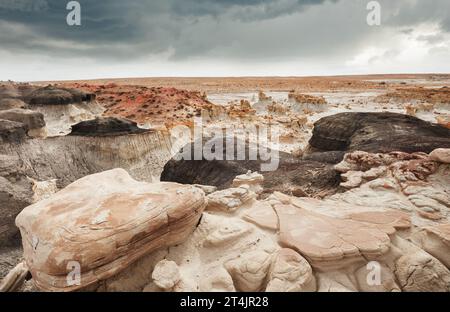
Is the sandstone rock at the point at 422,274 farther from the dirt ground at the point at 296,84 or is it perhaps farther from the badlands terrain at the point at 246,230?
the dirt ground at the point at 296,84

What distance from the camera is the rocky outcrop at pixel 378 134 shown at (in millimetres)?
10477

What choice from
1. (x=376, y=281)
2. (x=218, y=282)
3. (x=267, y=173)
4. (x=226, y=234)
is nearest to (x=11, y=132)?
(x=267, y=173)

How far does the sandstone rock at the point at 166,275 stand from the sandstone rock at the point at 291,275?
1.25 meters

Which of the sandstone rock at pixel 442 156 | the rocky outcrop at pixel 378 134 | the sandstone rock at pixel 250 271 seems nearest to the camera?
the sandstone rock at pixel 250 271

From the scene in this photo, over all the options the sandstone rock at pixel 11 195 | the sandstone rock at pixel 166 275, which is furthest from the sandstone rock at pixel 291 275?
the sandstone rock at pixel 11 195

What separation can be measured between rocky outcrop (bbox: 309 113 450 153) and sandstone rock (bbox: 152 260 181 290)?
8706mm

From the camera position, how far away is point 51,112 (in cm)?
2633

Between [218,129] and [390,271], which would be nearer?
[390,271]

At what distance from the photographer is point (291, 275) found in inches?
158

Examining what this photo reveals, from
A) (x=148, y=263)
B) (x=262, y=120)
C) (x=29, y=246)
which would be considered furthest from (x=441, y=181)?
(x=262, y=120)

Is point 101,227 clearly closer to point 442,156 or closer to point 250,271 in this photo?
point 250,271
